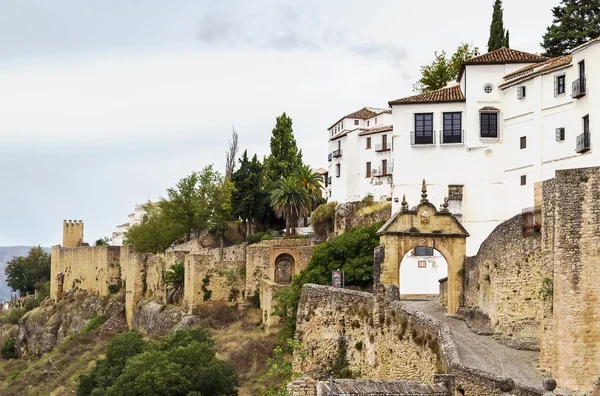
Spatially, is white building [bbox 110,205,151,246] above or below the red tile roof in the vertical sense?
below

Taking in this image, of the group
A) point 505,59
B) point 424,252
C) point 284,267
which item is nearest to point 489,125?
point 505,59

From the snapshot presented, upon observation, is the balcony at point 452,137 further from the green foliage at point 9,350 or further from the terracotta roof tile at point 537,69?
the green foliage at point 9,350

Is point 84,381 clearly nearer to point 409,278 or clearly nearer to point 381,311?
point 409,278

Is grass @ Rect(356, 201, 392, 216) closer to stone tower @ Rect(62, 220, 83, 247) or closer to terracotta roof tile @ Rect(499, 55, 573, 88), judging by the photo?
terracotta roof tile @ Rect(499, 55, 573, 88)

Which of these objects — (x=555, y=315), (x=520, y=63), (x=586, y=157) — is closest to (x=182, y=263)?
(x=520, y=63)

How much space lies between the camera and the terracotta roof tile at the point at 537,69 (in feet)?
148

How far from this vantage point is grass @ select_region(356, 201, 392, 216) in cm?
6047

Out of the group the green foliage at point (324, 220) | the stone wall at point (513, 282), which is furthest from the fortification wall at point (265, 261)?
the stone wall at point (513, 282)

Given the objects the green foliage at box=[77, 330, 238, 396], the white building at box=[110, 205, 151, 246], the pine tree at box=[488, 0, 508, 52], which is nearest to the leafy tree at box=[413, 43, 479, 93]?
the pine tree at box=[488, 0, 508, 52]

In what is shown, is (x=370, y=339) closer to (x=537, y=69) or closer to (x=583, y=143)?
(x=583, y=143)

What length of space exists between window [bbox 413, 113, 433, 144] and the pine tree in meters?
12.7

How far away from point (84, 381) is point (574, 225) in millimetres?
31321

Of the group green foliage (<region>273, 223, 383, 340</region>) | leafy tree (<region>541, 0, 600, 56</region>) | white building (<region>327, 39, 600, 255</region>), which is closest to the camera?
white building (<region>327, 39, 600, 255</region>)

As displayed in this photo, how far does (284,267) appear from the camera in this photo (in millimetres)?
61125
